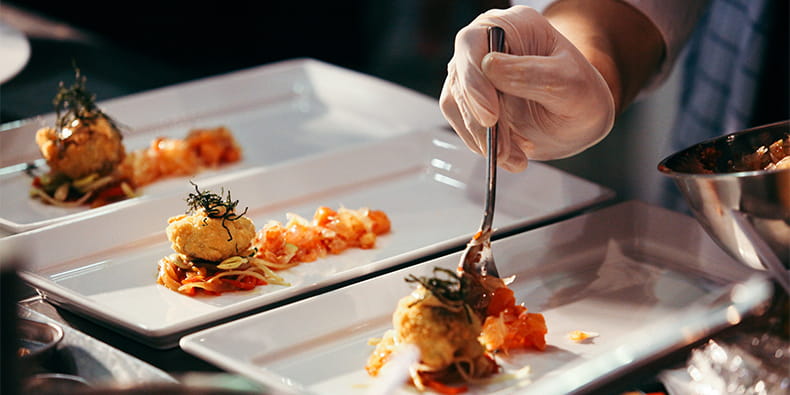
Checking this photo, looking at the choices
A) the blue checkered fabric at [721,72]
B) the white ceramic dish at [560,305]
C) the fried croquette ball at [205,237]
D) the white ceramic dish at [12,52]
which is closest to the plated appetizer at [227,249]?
the fried croquette ball at [205,237]

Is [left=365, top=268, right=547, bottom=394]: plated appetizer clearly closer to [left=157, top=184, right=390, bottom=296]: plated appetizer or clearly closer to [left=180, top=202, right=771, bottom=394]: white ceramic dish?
[left=180, top=202, right=771, bottom=394]: white ceramic dish

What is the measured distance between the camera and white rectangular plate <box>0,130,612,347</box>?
1.40m

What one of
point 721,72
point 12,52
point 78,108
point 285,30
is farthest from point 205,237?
point 285,30

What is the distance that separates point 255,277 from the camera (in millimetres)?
1506

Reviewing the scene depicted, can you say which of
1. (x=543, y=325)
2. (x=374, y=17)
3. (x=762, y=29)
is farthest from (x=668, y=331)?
(x=374, y=17)

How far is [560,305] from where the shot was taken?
144 cm

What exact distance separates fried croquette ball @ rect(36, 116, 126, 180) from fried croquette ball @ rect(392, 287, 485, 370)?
103 centimetres

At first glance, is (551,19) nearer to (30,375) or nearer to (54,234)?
(54,234)

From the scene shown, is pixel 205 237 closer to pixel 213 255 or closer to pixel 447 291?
pixel 213 255

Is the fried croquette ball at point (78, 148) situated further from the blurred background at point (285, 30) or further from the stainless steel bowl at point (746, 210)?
the blurred background at point (285, 30)

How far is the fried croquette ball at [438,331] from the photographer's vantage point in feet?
3.83

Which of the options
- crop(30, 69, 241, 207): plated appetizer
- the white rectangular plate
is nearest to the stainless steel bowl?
Result: the white rectangular plate

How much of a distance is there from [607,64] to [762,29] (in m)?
0.98

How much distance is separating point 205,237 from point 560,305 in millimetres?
601
